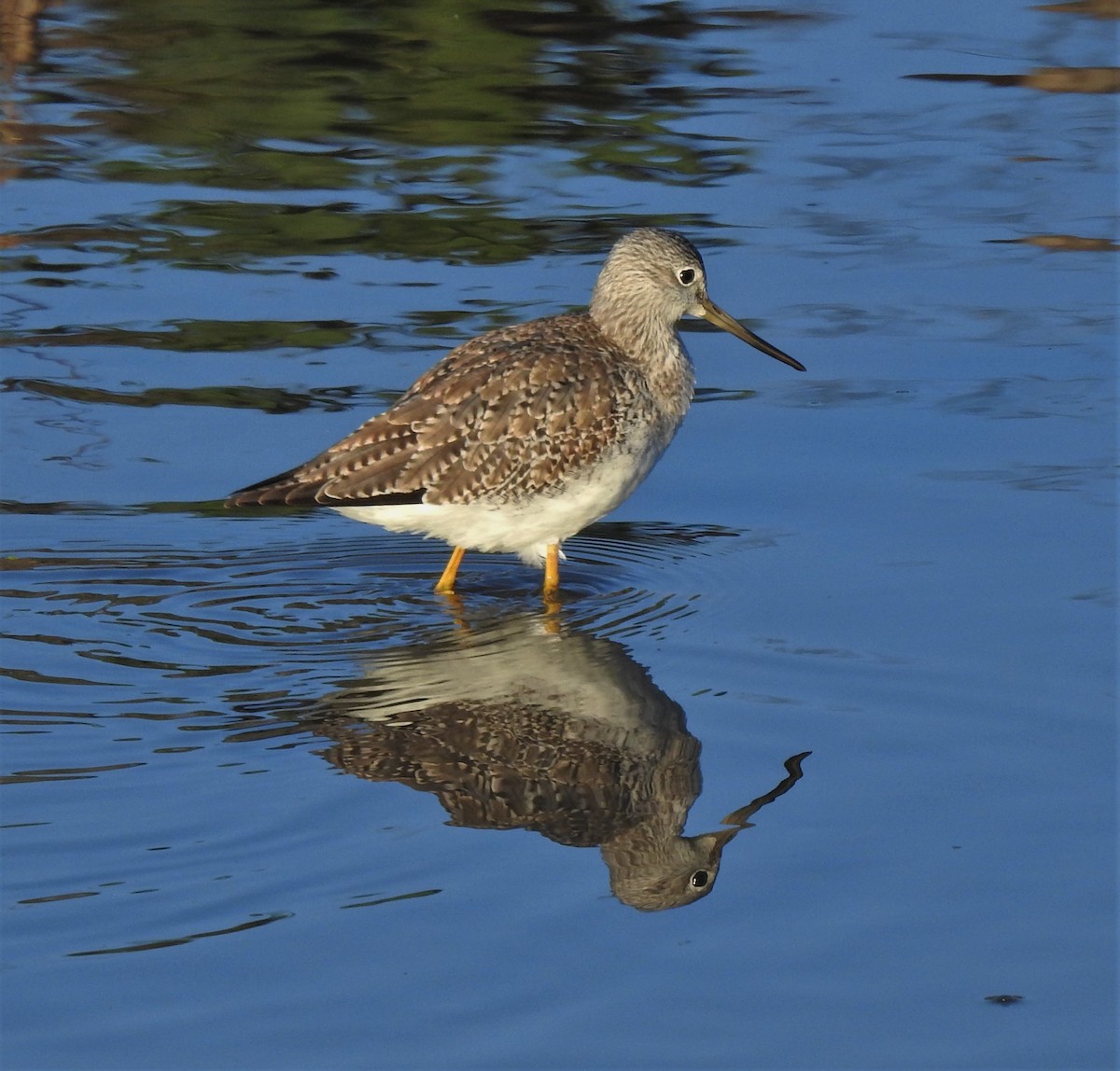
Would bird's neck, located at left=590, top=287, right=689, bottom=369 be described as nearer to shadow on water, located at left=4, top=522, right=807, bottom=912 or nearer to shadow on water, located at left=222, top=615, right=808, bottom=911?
shadow on water, located at left=4, top=522, right=807, bottom=912

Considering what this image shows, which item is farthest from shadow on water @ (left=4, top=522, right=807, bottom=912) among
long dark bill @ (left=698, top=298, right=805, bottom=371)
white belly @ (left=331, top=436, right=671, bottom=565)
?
long dark bill @ (left=698, top=298, right=805, bottom=371)

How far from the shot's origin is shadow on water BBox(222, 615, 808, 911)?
6164 millimetres

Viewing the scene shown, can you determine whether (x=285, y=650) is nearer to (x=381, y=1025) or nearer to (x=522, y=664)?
(x=522, y=664)

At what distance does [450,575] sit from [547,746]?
6.50ft

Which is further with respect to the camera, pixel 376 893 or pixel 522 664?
pixel 522 664

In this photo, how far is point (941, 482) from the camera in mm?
9141

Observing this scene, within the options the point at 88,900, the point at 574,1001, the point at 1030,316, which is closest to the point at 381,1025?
the point at 574,1001

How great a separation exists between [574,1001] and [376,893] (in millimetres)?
795

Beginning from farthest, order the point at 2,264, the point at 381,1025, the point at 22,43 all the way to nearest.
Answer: the point at 22,43 < the point at 2,264 < the point at 381,1025

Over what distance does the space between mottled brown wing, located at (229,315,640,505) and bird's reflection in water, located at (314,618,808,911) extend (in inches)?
32.7

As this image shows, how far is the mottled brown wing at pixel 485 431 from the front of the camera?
27.5 ft

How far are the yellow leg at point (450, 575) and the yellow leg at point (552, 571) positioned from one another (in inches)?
14.9

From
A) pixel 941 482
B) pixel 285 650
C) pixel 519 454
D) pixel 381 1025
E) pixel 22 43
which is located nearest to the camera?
pixel 381 1025

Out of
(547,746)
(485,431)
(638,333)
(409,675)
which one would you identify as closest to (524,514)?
(485,431)
